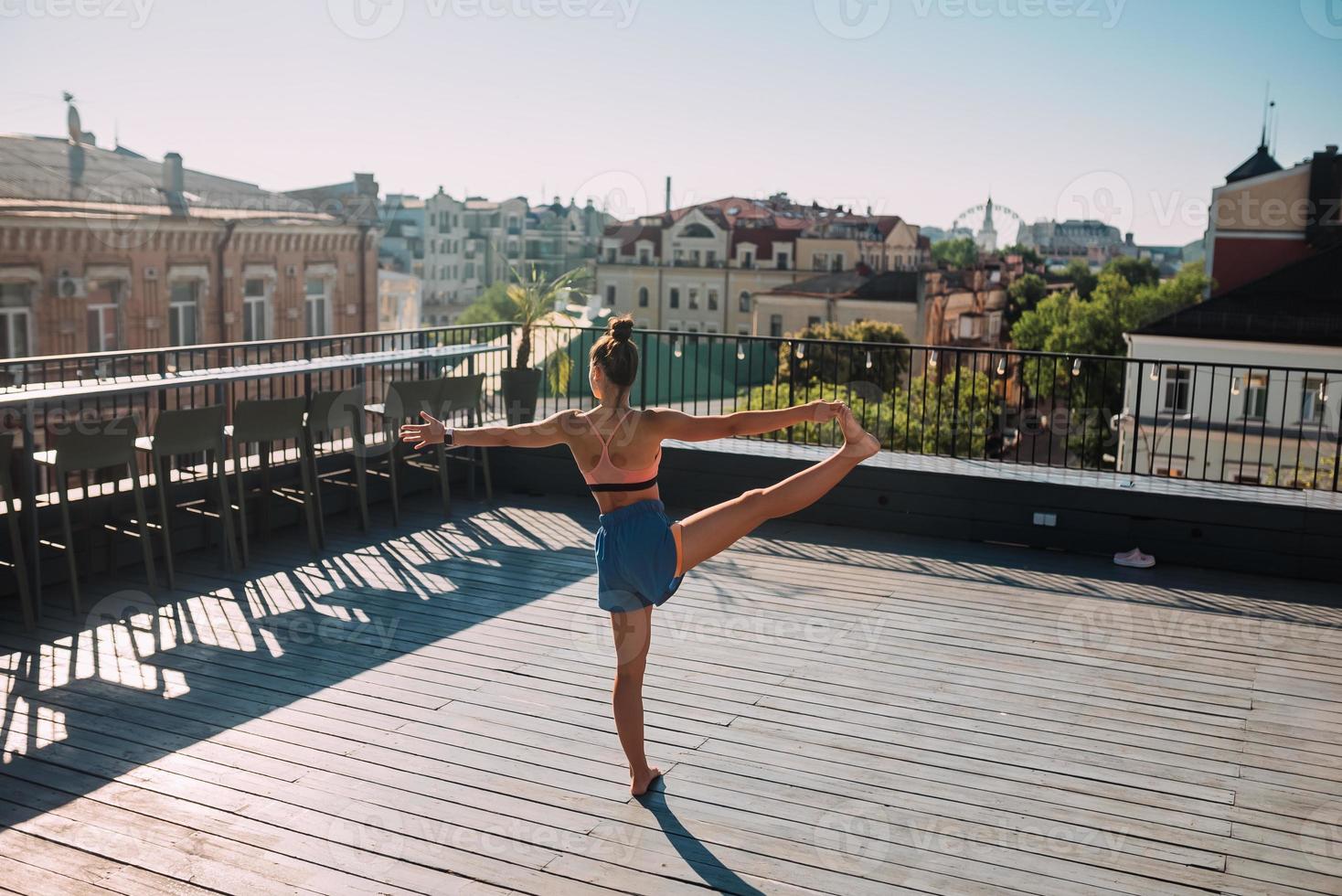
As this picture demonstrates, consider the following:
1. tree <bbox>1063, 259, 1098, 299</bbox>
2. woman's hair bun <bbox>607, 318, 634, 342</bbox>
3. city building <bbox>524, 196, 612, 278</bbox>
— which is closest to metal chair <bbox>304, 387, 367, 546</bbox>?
woman's hair bun <bbox>607, 318, 634, 342</bbox>

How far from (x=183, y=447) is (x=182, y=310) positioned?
2849cm

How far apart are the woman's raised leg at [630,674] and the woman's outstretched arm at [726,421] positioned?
1.88 ft

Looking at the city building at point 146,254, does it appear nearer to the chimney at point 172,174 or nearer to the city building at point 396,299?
the chimney at point 172,174

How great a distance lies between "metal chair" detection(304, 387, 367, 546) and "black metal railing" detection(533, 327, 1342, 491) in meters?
1.82

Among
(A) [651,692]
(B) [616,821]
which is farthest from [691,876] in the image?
(A) [651,692]

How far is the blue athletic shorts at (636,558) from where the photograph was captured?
3.49 meters

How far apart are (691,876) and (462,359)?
5.94 meters

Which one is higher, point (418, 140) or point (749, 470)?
point (418, 140)

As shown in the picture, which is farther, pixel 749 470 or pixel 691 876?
pixel 749 470

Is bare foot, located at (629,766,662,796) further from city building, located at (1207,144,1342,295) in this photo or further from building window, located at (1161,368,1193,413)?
city building, located at (1207,144,1342,295)

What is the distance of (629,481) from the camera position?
11.6 feet

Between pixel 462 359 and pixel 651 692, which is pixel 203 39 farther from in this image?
pixel 651 692

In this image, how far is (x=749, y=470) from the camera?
26.0 ft

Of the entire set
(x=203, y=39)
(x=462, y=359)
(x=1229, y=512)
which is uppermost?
(x=203, y=39)
